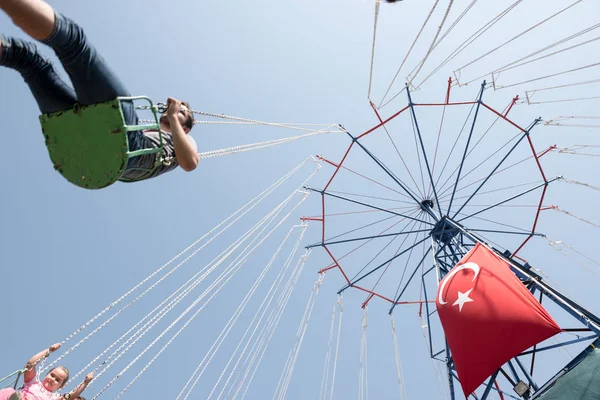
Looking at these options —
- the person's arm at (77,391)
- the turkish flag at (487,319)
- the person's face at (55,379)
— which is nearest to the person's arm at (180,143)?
the person's arm at (77,391)

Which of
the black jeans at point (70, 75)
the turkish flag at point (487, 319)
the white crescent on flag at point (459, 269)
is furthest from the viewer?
the white crescent on flag at point (459, 269)

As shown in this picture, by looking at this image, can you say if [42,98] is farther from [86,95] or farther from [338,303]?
Answer: [338,303]

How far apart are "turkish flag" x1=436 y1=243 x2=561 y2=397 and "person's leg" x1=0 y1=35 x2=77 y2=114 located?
557cm

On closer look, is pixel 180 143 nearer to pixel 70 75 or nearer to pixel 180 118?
pixel 180 118

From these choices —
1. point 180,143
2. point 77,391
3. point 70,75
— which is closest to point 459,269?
point 180,143

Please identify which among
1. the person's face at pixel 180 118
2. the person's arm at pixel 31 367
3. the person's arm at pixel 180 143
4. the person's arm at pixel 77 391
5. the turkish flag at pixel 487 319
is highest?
the person's face at pixel 180 118

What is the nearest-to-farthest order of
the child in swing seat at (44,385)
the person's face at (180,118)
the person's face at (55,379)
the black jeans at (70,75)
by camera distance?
the black jeans at (70,75)
the person's face at (180,118)
the child in swing seat at (44,385)
the person's face at (55,379)

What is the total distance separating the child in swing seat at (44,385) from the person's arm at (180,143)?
282cm

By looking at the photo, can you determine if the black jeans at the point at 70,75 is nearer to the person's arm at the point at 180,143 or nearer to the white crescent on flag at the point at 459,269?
the person's arm at the point at 180,143

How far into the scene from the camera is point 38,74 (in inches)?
121

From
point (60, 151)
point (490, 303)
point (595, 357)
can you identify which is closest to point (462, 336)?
point (490, 303)

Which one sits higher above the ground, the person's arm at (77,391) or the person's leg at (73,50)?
the person's leg at (73,50)

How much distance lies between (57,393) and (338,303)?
674 centimetres

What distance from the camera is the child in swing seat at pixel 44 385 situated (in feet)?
14.5
